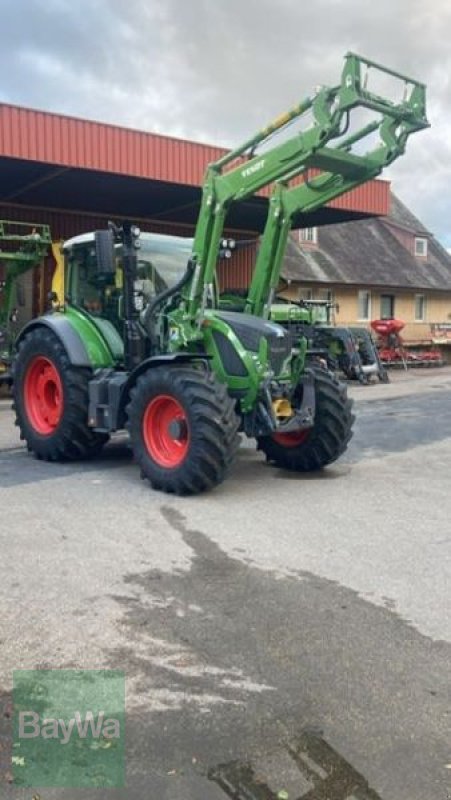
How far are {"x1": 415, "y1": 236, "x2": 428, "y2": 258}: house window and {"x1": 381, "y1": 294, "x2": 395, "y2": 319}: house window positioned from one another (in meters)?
4.97

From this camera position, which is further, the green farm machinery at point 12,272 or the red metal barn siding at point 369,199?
the red metal barn siding at point 369,199

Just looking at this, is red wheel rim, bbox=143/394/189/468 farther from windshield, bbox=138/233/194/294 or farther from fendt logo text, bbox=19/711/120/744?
fendt logo text, bbox=19/711/120/744

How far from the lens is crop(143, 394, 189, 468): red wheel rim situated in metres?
7.42

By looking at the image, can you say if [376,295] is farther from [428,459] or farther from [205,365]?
[205,365]

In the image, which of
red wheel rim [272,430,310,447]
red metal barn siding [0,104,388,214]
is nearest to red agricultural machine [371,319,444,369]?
red metal barn siding [0,104,388,214]

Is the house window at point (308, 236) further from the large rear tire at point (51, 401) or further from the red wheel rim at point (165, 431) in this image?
the red wheel rim at point (165, 431)

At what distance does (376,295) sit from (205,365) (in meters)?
24.2

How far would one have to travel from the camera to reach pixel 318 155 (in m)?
7.43

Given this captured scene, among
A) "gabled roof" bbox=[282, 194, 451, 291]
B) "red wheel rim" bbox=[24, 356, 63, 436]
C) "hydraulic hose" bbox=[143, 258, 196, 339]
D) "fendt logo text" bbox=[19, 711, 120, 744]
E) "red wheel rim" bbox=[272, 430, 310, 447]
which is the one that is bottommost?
"fendt logo text" bbox=[19, 711, 120, 744]

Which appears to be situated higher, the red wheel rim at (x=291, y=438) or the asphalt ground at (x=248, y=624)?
the red wheel rim at (x=291, y=438)

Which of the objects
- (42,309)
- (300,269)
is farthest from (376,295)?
(42,309)

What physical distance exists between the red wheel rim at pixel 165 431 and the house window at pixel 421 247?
2998 cm

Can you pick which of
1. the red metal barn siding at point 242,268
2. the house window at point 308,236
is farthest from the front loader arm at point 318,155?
the house window at point 308,236

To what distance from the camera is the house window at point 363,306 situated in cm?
2998
